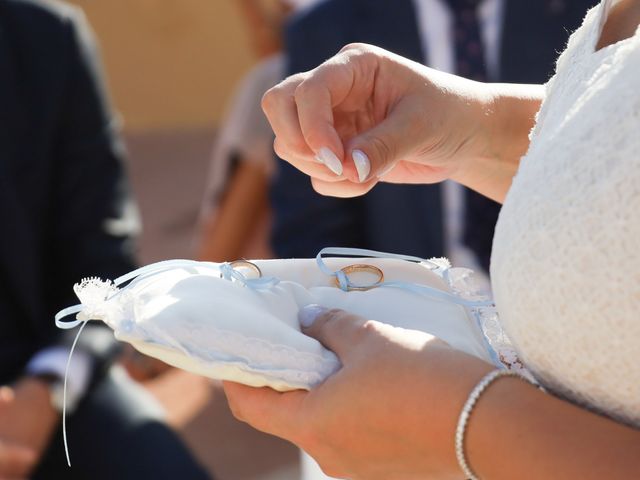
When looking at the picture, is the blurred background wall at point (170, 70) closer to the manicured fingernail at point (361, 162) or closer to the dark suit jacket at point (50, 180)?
the dark suit jacket at point (50, 180)

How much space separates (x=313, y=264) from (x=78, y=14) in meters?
1.33

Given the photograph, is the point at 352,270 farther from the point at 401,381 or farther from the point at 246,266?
the point at 401,381

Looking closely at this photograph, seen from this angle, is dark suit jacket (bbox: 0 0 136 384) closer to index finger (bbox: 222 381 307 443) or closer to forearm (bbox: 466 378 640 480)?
index finger (bbox: 222 381 307 443)

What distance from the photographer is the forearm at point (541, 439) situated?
2.41 ft

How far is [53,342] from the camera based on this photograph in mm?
1897

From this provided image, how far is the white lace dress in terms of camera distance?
71 centimetres

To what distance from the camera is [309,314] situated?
0.91 metres

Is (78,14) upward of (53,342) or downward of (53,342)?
upward

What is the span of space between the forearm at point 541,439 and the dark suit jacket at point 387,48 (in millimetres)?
1341

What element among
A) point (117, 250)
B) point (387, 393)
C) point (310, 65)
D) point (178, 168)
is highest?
point (387, 393)

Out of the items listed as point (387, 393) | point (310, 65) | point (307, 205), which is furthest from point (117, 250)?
point (387, 393)

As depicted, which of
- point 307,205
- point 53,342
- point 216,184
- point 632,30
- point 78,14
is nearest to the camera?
point 632,30

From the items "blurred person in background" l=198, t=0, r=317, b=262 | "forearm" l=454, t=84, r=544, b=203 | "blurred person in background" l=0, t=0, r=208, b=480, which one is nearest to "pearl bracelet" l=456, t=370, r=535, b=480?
"forearm" l=454, t=84, r=544, b=203

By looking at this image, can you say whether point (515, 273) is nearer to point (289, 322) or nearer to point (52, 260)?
point (289, 322)
